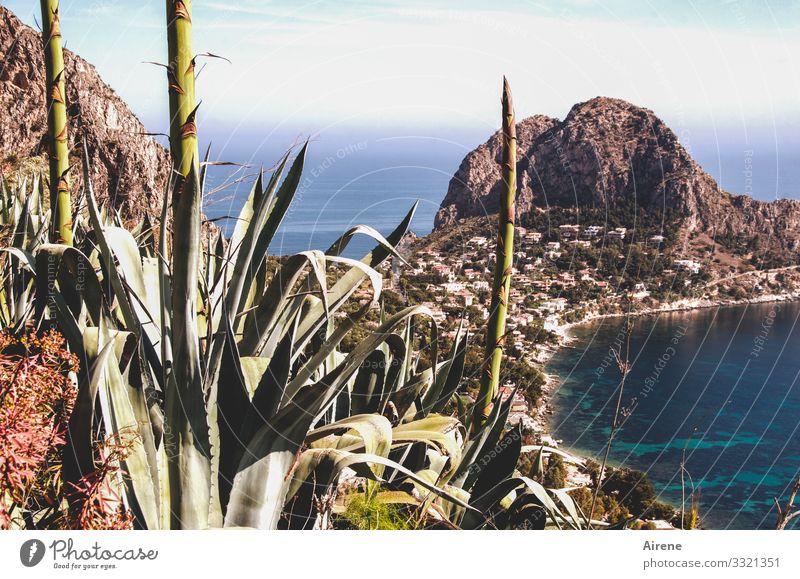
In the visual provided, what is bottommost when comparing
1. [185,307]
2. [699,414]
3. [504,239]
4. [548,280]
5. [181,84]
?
[699,414]

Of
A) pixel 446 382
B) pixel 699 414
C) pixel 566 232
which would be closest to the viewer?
pixel 446 382

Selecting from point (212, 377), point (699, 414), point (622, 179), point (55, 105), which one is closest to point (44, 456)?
point (212, 377)

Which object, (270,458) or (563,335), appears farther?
(563,335)

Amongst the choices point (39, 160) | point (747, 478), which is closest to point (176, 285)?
point (39, 160)

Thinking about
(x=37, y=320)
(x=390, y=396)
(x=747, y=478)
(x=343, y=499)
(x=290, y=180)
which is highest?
(x=290, y=180)

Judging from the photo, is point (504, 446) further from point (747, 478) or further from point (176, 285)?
point (747, 478)

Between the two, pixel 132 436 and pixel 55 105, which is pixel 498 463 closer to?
pixel 132 436
